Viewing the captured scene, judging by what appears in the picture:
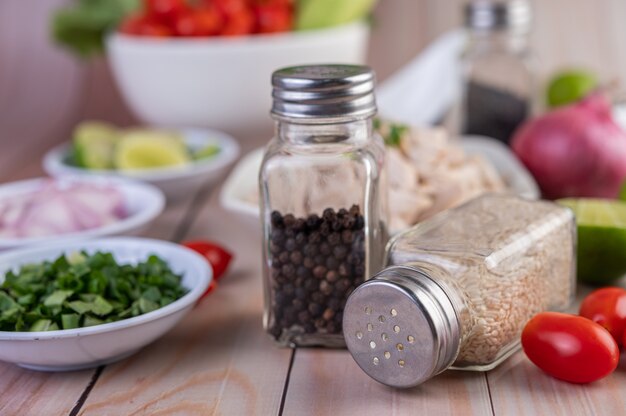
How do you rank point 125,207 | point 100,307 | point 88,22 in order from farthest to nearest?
point 88,22 < point 125,207 < point 100,307

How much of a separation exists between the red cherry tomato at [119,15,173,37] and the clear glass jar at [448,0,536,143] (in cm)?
57

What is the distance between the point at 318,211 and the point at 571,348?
0.93ft

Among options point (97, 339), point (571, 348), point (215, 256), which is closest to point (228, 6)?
point (215, 256)

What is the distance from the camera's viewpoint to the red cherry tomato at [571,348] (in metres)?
0.83

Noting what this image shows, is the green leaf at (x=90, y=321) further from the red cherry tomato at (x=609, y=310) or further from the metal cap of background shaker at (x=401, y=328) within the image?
the red cherry tomato at (x=609, y=310)

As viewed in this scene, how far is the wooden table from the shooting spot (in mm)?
824

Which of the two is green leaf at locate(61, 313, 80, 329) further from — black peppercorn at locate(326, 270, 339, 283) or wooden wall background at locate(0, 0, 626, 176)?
wooden wall background at locate(0, 0, 626, 176)

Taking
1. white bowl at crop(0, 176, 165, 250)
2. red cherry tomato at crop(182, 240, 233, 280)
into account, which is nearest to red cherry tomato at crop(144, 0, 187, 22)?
white bowl at crop(0, 176, 165, 250)

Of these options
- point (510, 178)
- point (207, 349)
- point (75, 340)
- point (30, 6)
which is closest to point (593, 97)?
point (510, 178)

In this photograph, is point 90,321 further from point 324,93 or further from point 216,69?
point 216,69

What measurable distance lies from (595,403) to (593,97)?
73cm

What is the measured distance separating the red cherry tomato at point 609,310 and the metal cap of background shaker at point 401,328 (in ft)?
0.61

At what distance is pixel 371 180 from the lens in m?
0.94

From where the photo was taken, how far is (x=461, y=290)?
0.85m
